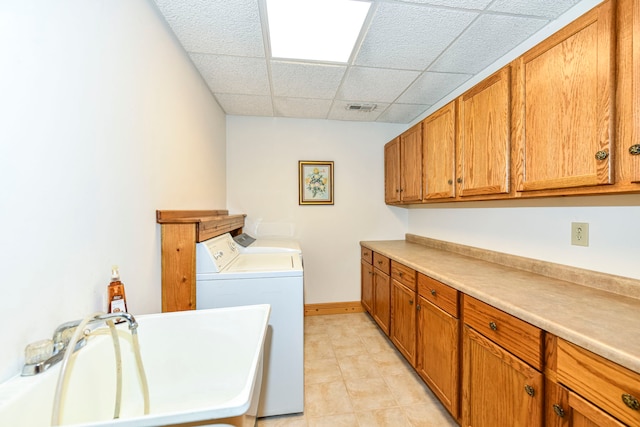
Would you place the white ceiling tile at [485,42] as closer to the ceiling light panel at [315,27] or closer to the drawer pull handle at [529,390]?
the ceiling light panel at [315,27]

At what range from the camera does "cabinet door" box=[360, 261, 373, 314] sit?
2.78 m

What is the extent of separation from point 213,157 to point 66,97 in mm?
1628

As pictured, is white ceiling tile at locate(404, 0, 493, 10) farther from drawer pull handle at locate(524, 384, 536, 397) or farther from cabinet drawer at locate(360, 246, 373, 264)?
cabinet drawer at locate(360, 246, 373, 264)

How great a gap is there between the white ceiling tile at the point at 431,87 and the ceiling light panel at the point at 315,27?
775mm

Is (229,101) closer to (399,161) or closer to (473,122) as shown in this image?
(399,161)

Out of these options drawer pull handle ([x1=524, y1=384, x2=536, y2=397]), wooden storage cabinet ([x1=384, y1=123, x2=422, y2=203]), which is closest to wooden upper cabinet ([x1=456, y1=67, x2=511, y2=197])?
wooden storage cabinet ([x1=384, y1=123, x2=422, y2=203])

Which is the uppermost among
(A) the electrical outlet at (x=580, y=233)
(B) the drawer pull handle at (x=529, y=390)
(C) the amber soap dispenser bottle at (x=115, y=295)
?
(A) the electrical outlet at (x=580, y=233)

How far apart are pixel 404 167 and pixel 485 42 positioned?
1.18 m

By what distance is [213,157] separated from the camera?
2.40m

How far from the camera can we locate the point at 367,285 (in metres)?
2.90

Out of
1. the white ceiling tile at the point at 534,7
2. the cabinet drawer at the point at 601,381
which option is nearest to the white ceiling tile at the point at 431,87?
the white ceiling tile at the point at 534,7

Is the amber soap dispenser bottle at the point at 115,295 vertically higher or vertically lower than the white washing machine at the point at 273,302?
higher

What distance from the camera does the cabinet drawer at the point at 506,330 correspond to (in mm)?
954

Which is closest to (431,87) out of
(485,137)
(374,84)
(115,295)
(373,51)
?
(374,84)
